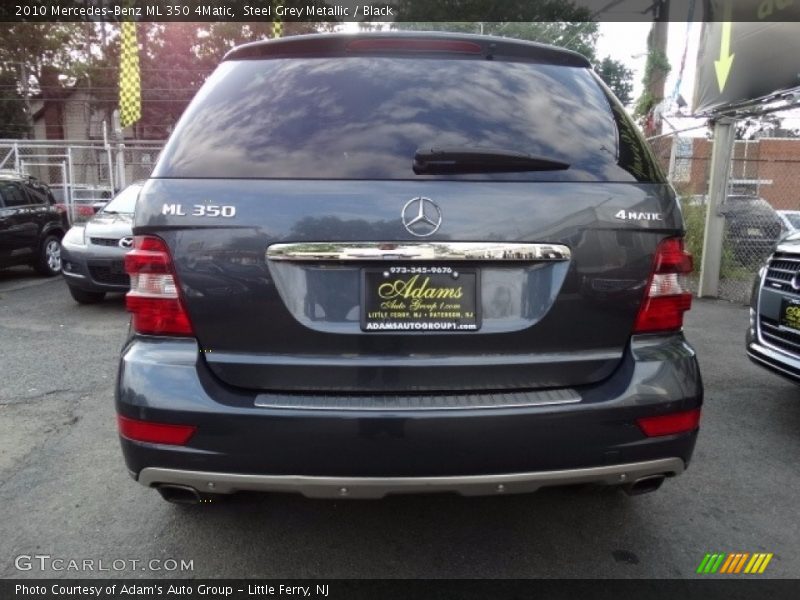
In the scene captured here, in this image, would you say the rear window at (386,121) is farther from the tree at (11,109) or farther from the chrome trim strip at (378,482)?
the tree at (11,109)

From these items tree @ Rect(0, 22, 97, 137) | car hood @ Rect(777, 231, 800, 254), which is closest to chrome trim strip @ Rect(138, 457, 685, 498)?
car hood @ Rect(777, 231, 800, 254)

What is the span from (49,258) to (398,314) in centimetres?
1008

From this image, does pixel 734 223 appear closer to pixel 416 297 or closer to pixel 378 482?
pixel 416 297

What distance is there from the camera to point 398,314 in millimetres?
1993

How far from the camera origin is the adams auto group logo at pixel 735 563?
2498mm

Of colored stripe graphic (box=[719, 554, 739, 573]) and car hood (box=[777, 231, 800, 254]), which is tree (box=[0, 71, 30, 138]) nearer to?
car hood (box=[777, 231, 800, 254])

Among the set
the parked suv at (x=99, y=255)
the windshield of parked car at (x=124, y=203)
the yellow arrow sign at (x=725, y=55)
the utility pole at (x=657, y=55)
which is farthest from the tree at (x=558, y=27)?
the parked suv at (x=99, y=255)

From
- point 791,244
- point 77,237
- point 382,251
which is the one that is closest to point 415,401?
point 382,251

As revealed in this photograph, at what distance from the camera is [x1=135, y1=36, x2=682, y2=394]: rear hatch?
1980 mm

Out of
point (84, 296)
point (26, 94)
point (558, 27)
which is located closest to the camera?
point (84, 296)

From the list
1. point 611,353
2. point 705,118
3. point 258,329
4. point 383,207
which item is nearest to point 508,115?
point 383,207

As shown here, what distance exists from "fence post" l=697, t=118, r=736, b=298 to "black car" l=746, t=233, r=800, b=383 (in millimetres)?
4592

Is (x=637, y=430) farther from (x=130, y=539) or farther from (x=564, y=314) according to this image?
(x=130, y=539)

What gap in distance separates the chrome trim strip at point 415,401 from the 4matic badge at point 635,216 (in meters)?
0.62
